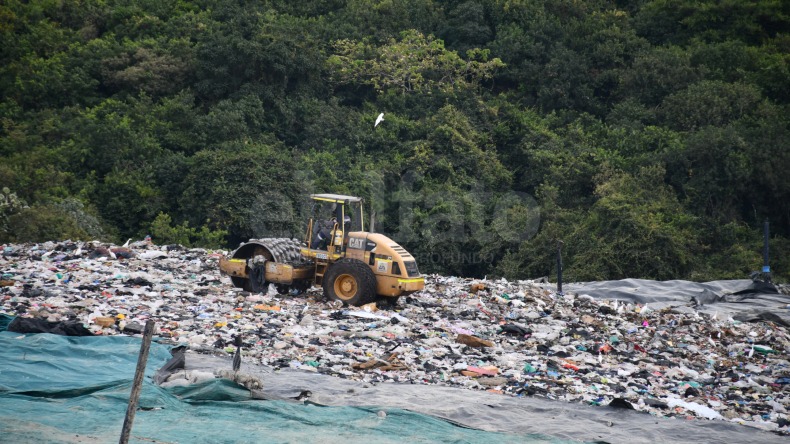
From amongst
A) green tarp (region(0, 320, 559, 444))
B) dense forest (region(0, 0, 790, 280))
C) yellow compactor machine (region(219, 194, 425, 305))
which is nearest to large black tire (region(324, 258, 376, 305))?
yellow compactor machine (region(219, 194, 425, 305))

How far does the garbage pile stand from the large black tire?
16 cm

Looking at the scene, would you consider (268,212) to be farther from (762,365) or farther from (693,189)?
(762,365)

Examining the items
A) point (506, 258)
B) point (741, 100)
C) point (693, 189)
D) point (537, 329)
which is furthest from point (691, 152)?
point (537, 329)

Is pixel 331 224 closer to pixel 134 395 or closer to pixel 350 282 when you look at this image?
pixel 350 282

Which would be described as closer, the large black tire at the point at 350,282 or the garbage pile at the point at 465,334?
Result: the garbage pile at the point at 465,334

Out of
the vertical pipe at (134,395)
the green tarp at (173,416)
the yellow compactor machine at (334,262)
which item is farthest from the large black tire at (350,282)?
the vertical pipe at (134,395)

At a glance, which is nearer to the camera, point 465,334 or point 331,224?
point 465,334

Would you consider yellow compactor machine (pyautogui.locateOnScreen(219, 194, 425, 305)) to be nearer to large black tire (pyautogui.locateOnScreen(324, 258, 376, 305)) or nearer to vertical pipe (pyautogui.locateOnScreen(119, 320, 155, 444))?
large black tire (pyautogui.locateOnScreen(324, 258, 376, 305))

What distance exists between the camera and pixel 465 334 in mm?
9516

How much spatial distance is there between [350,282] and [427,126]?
37.8 feet

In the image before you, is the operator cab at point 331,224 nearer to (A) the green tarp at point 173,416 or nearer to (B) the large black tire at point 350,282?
(B) the large black tire at point 350,282

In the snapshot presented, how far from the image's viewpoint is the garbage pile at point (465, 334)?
789cm

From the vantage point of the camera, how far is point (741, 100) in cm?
Answer: 2117

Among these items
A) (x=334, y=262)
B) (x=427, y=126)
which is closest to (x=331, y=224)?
(x=334, y=262)
